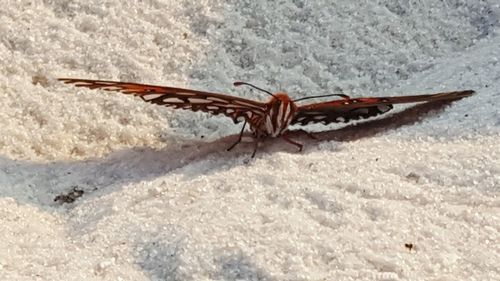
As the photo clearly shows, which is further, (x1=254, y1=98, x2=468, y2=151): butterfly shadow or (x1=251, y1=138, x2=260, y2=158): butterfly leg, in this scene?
(x1=254, y1=98, x2=468, y2=151): butterfly shadow

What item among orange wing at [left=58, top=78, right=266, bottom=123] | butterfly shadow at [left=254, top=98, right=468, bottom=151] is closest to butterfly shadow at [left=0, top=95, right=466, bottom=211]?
butterfly shadow at [left=254, top=98, right=468, bottom=151]

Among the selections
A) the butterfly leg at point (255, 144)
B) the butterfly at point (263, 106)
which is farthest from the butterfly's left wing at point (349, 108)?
the butterfly leg at point (255, 144)

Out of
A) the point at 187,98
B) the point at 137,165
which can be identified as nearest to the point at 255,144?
the point at 187,98

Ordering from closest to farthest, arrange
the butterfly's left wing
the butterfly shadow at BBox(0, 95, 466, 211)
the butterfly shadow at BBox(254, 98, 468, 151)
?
1. the butterfly shadow at BBox(0, 95, 466, 211)
2. the butterfly's left wing
3. the butterfly shadow at BBox(254, 98, 468, 151)

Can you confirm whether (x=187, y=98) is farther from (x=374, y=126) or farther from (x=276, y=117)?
(x=374, y=126)

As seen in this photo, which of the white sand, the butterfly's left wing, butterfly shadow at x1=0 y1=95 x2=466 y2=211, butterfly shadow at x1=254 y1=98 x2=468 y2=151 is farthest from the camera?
butterfly shadow at x1=254 y1=98 x2=468 y2=151

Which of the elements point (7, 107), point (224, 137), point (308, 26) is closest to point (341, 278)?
point (224, 137)

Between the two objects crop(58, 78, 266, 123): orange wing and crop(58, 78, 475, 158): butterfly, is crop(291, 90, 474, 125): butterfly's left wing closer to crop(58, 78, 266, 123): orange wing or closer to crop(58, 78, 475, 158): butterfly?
crop(58, 78, 475, 158): butterfly
